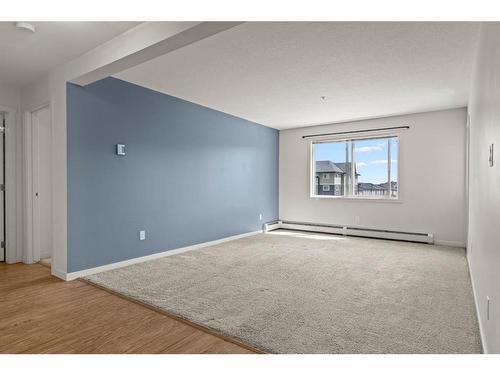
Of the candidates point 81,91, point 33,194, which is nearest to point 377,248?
point 81,91

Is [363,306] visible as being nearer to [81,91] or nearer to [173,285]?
[173,285]

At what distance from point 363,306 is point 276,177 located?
15.4ft

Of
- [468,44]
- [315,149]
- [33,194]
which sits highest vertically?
[468,44]

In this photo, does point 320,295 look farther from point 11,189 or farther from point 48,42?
point 11,189

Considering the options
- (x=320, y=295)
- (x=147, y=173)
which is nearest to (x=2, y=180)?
(x=147, y=173)

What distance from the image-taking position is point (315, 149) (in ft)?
22.2

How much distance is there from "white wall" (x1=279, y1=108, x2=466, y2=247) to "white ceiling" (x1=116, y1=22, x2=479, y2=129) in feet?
1.25

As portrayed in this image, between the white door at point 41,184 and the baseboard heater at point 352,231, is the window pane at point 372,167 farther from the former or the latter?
the white door at point 41,184

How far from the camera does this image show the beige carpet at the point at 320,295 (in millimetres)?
2072

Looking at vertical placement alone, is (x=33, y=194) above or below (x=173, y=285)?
above

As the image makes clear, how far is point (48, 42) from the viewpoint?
2.79 m
